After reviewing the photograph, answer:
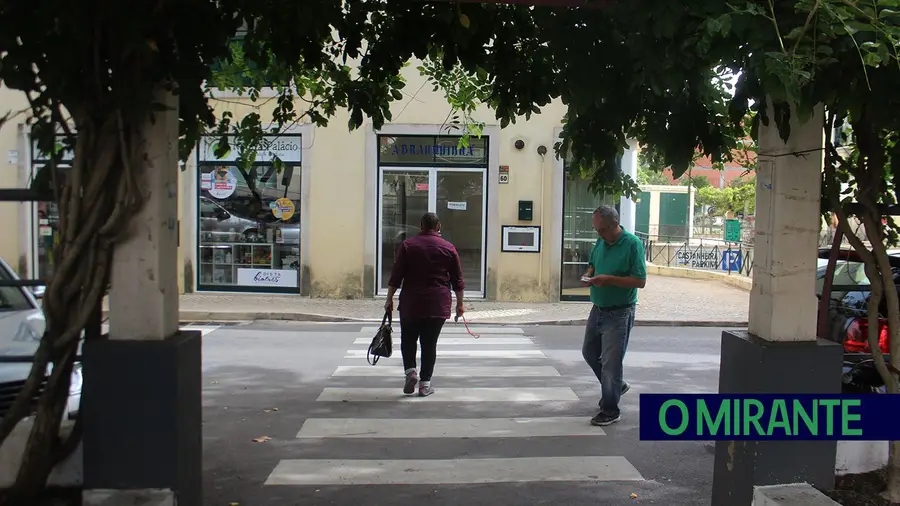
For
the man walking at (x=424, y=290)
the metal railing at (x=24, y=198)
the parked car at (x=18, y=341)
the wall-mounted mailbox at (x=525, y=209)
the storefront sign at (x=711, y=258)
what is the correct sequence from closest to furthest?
the metal railing at (x=24, y=198)
the parked car at (x=18, y=341)
the man walking at (x=424, y=290)
the wall-mounted mailbox at (x=525, y=209)
the storefront sign at (x=711, y=258)

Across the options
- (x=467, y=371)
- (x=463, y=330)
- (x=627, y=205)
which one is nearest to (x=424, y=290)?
(x=467, y=371)

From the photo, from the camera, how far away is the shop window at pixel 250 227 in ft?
48.4

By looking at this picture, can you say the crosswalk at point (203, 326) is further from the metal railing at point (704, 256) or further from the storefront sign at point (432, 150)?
the metal railing at point (704, 256)

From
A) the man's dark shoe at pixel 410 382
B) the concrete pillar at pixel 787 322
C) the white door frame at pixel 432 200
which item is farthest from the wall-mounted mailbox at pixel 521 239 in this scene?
the concrete pillar at pixel 787 322

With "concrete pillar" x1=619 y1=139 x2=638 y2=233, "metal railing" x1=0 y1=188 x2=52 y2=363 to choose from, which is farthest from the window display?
"metal railing" x1=0 y1=188 x2=52 y2=363

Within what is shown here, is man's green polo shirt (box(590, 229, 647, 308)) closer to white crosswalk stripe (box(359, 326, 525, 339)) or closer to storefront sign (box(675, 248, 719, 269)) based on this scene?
white crosswalk stripe (box(359, 326, 525, 339))

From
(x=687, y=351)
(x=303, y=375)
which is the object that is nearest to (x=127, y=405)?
(x=303, y=375)

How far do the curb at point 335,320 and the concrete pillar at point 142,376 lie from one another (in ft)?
29.5

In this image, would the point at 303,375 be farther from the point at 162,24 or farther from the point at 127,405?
the point at 162,24

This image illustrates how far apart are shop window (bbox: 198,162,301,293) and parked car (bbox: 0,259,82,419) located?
9.57 metres

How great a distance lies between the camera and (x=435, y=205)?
14805mm

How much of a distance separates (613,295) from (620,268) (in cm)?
23

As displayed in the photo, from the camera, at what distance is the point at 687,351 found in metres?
10.0

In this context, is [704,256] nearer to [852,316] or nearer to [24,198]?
[852,316]
